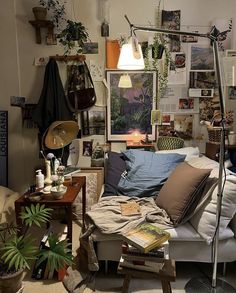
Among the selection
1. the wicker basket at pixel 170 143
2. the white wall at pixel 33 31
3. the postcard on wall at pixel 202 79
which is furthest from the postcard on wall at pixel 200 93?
the wicker basket at pixel 170 143

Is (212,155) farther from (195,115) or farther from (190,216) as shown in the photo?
(190,216)

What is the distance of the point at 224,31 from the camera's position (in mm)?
2990

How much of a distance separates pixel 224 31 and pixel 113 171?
1.87 metres

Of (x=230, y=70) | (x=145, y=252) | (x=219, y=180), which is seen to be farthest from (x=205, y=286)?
(x=230, y=70)

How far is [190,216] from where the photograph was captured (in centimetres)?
210

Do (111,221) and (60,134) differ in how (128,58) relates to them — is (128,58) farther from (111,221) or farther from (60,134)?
(111,221)

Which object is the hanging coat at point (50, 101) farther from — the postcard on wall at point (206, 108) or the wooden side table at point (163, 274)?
the wooden side table at point (163, 274)

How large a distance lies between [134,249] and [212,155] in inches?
60.2

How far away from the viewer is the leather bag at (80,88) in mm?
3070

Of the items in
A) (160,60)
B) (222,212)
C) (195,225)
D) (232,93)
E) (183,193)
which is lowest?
(195,225)

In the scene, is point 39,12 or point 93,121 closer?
point 39,12

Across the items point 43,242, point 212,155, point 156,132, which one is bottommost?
point 43,242

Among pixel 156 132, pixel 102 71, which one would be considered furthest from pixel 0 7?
pixel 156 132

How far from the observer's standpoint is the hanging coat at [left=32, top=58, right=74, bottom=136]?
9.86ft
